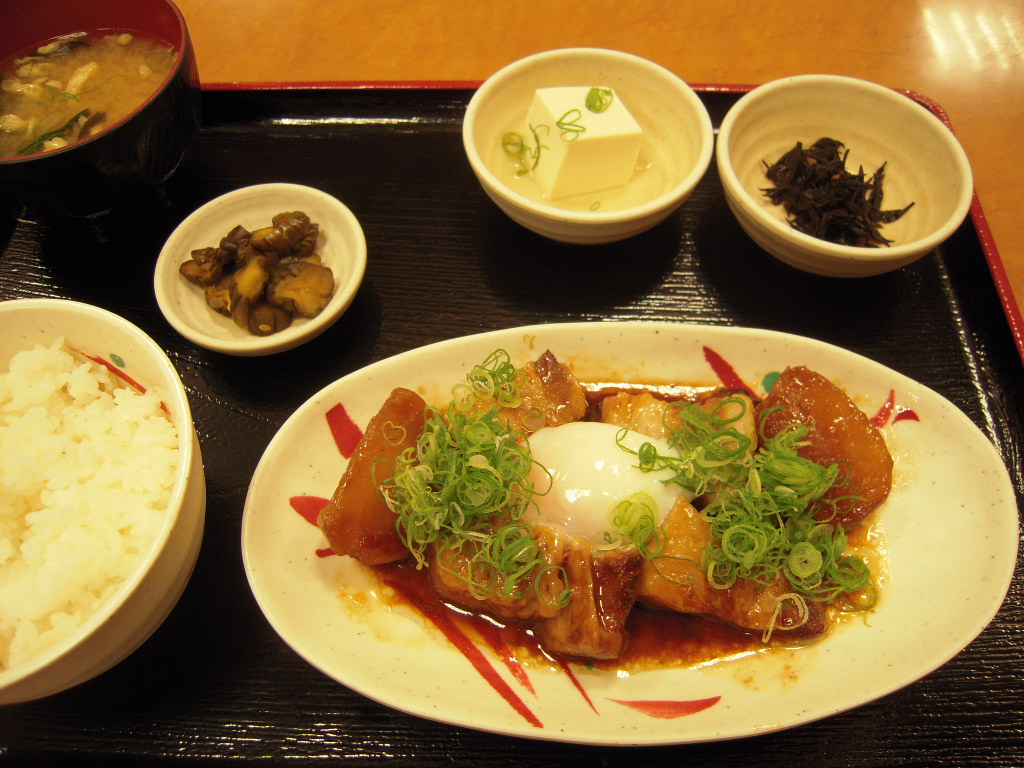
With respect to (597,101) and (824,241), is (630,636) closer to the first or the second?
(824,241)

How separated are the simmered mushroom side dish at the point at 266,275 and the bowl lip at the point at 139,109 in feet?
1.62

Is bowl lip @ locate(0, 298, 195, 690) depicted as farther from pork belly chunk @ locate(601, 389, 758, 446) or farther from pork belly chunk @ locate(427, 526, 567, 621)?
pork belly chunk @ locate(601, 389, 758, 446)

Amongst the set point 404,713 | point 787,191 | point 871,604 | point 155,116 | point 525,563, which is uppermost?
point 155,116

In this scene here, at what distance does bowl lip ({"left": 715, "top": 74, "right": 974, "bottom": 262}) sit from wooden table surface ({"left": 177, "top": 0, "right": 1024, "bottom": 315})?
0.92 metres

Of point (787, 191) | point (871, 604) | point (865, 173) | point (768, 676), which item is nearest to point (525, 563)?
point (768, 676)

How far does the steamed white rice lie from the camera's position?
5.78 ft

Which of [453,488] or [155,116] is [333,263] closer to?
[155,116]

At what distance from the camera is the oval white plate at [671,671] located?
183cm

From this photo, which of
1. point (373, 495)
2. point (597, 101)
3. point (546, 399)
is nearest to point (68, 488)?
point (373, 495)

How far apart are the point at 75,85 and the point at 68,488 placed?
1.67 m

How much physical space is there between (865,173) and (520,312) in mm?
1696

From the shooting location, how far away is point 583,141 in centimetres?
258

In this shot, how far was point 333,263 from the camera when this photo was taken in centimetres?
262

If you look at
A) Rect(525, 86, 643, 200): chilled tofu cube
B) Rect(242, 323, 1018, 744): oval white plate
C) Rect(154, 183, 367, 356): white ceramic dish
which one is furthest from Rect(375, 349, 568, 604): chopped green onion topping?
Rect(525, 86, 643, 200): chilled tofu cube
